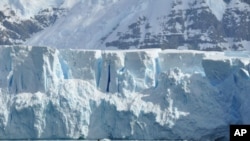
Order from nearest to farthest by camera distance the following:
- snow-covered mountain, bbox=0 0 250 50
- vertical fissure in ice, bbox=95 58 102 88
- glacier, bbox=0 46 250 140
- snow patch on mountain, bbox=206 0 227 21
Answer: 1. glacier, bbox=0 46 250 140
2. vertical fissure in ice, bbox=95 58 102 88
3. snow-covered mountain, bbox=0 0 250 50
4. snow patch on mountain, bbox=206 0 227 21

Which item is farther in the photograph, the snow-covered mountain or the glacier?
the snow-covered mountain

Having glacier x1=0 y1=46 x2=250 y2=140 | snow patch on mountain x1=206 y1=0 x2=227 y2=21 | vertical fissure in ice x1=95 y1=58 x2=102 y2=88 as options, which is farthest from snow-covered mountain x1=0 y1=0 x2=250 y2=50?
glacier x1=0 y1=46 x2=250 y2=140

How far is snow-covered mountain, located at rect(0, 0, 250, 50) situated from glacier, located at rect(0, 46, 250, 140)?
41.9 m

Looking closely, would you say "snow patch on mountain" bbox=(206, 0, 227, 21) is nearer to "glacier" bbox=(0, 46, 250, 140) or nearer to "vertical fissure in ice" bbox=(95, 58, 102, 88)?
"glacier" bbox=(0, 46, 250, 140)

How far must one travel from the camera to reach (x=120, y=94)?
4984 centimetres

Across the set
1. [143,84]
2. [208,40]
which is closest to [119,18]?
[208,40]

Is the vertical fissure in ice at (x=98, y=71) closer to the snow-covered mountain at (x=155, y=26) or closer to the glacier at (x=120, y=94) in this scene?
the glacier at (x=120, y=94)

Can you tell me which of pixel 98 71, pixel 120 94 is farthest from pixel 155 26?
pixel 120 94

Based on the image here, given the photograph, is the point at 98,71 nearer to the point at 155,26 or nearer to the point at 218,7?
the point at 155,26

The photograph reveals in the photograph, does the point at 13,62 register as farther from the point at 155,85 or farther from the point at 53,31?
the point at 53,31

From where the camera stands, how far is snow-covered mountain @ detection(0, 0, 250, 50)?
9444cm

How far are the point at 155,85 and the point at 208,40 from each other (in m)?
44.7

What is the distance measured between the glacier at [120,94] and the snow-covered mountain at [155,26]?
4189 centimetres

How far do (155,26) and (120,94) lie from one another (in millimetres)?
46809
